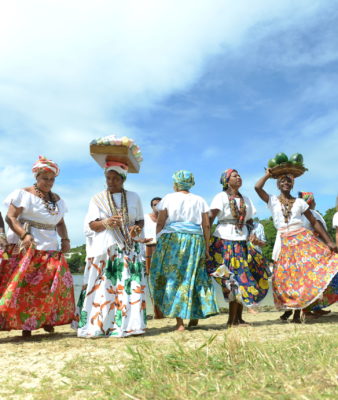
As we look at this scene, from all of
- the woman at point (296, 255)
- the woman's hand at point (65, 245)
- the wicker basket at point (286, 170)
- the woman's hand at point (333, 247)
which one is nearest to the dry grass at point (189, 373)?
the woman's hand at point (65, 245)

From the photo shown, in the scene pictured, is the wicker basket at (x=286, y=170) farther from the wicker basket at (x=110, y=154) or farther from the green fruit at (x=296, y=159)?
the wicker basket at (x=110, y=154)

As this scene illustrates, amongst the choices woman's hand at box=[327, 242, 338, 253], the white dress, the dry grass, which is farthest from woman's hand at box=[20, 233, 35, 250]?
woman's hand at box=[327, 242, 338, 253]

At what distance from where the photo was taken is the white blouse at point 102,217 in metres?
→ 5.13

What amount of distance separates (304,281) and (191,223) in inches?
67.9

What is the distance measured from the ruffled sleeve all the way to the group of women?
11 mm

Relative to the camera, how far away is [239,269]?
552cm

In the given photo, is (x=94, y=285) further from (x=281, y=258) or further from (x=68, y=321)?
(x=281, y=258)

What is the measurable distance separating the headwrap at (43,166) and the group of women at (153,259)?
0.01 metres

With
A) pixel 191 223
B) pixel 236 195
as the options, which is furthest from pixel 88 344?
pixel 236 195

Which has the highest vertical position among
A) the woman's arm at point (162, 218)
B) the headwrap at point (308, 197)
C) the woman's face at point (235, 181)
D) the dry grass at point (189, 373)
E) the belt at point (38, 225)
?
the headwrap at point (308, 197)

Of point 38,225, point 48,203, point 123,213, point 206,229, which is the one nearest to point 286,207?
point 206,229

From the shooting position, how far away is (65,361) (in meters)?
3.44

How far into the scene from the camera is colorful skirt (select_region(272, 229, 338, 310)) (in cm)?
563

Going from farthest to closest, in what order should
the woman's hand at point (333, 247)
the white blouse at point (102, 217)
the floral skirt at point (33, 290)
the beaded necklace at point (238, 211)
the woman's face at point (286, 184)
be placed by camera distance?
1. the woman's face at point (286, 184)
2. the woman's hand at point (333, 247)
3. the beaded necklace at point (238, 211)
4. the white blouse at point (102, 217)
5. the floral skirt at point (33, 290)
